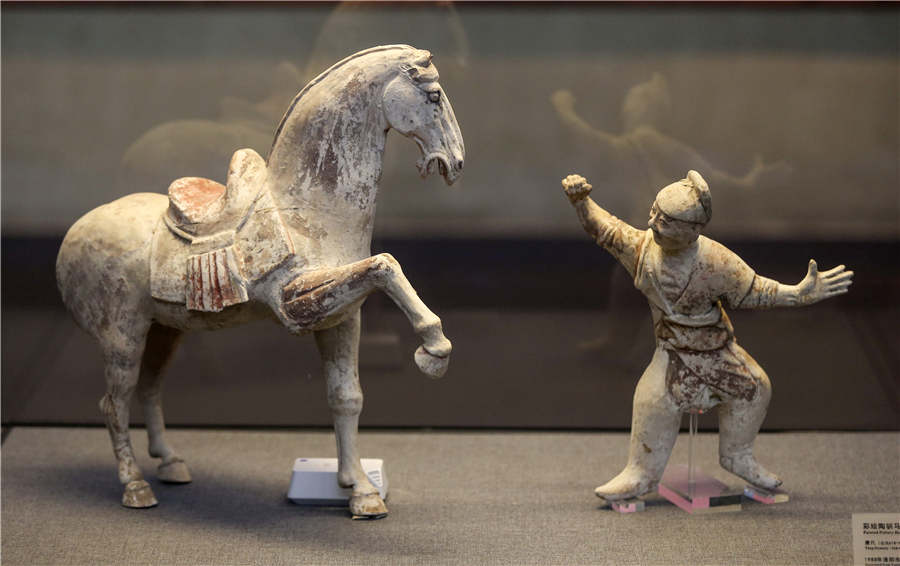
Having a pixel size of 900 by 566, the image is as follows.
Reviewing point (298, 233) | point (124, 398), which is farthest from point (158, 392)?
point (298, 233)

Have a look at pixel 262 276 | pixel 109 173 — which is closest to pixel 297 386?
pixel 109 173

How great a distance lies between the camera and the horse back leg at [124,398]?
353 cm

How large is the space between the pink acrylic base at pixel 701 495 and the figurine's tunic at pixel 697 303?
12.2 inches

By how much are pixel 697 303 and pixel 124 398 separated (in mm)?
2012

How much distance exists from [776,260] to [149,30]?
2.93 m

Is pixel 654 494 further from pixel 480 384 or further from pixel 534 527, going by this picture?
pixel 480 384

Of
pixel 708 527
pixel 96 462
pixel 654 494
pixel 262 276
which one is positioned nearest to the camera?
pixel 262 276

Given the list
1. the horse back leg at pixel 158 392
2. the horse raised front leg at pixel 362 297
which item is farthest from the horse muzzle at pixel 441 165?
the horse back leg at pixel 158 392

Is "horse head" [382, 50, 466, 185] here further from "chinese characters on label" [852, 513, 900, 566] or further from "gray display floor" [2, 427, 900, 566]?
"chinese characters on label" [852, 513, 900, 566]

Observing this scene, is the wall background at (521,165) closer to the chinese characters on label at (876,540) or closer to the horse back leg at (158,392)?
the horse back leg at (158,392)

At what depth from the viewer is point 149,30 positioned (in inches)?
177

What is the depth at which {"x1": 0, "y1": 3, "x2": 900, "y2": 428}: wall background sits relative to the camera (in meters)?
4.43

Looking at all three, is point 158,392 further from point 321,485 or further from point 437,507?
point 437,507

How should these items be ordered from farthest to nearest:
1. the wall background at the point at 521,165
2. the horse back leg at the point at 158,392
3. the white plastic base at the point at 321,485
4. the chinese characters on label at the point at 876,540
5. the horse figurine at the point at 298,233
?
the wall background at the point at 521,165 → the horse back leg at the point at 158,392 → the white plastic base at the point at 321,485 → the horse figurine at the point at 298,233 → the chinese characters on label at the point at 876,540
